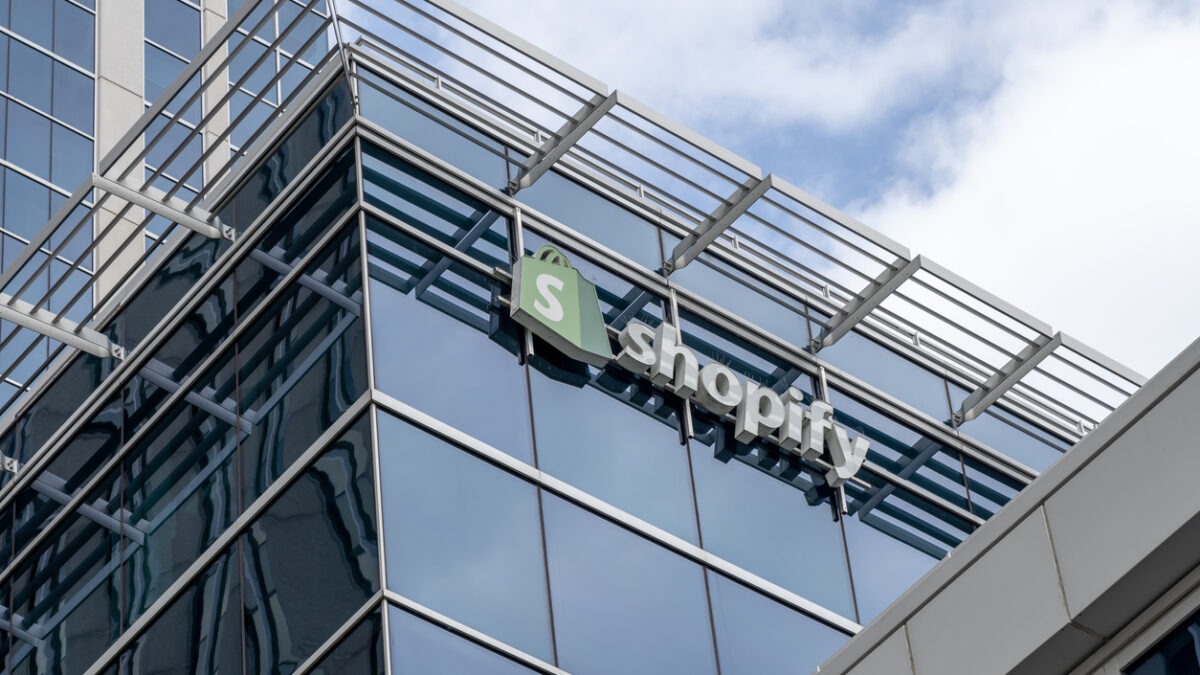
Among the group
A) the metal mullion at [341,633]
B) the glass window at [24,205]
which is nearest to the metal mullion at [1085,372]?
the metal mullion at [341,633]

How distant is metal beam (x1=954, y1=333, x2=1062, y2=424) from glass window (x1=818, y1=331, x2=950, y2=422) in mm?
255

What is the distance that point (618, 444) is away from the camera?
19.7 m

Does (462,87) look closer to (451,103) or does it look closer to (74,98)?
(451,103)

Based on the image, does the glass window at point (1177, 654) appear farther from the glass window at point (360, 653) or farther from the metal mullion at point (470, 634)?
the glass window at point (360, 653)

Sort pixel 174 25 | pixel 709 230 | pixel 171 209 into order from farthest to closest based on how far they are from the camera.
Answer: pixel 174 25, pixel 709 230, pixel 171 209

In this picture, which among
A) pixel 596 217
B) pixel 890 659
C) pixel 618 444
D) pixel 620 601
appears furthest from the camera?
pixel 596 217

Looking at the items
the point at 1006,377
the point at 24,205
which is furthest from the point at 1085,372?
the point at 24,205

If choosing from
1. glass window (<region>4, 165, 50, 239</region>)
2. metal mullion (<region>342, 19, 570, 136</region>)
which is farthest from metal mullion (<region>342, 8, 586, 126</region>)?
glass window (<region>4, 165, 50, 239</region>)

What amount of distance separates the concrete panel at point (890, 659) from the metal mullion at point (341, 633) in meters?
4.13

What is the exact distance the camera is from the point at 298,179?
67.1 ft

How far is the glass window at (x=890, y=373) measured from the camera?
910 inches

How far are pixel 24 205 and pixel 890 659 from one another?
104 ft

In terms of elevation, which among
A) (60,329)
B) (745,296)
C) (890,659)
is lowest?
(890,659)

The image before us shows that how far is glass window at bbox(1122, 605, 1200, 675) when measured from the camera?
11.7 meters
